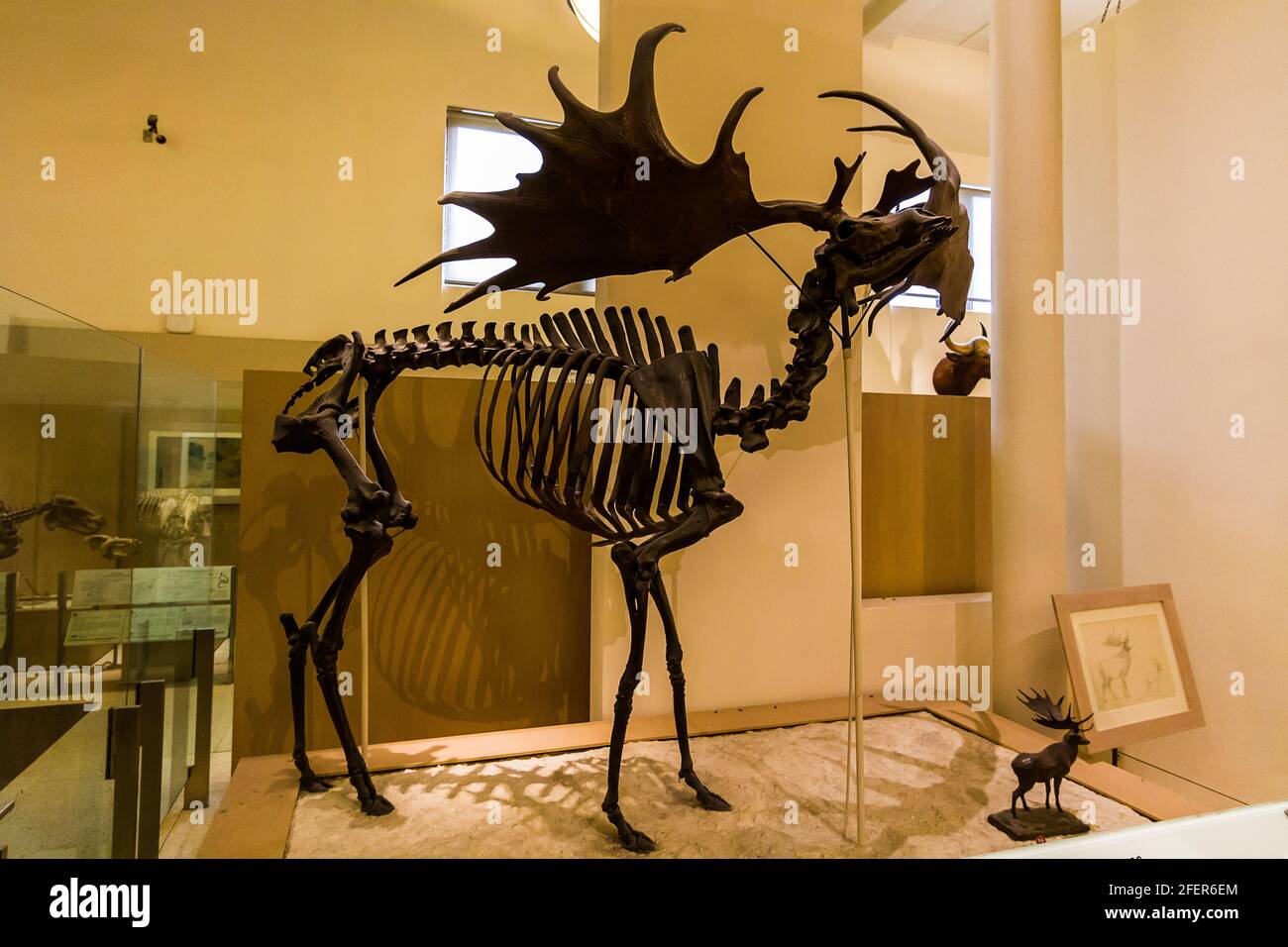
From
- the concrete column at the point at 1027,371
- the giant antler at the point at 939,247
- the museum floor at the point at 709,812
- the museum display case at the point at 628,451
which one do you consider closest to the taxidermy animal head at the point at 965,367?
the museum display case at the point at 628,451

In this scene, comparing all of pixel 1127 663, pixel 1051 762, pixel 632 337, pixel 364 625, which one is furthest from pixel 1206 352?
pixel 364 625

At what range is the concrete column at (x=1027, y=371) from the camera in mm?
2859

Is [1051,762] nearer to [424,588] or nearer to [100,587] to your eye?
[424,588]

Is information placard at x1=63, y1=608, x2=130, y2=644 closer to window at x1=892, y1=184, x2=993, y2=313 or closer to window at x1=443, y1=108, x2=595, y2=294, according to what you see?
window at x1=443, y1=108, x2=595, y2=294

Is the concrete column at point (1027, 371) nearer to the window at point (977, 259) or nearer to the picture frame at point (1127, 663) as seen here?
the picture frame at point (1127, 663)

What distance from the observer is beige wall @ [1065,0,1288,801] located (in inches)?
111

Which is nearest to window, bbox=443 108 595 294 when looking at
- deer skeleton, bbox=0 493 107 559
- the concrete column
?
the concrete column

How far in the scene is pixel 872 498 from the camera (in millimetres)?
3439

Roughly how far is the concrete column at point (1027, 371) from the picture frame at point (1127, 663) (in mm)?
207

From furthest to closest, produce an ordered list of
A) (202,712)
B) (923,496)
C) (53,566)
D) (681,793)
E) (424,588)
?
(923,496), (424,588), (202,712), (681,793), (53,566)

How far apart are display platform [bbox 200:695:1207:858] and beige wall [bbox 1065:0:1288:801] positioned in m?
1.10

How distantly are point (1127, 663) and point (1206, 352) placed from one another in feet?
4.77

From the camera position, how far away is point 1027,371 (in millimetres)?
2871
